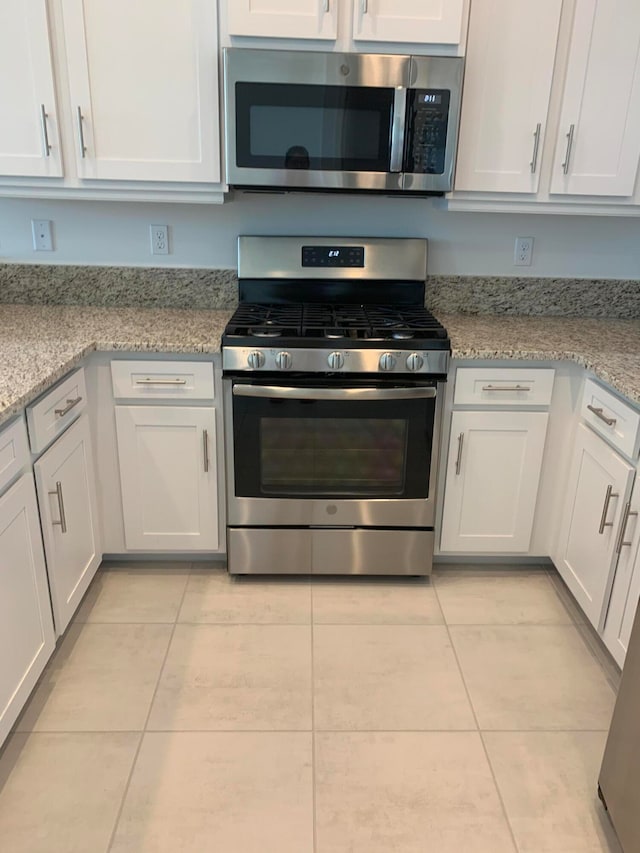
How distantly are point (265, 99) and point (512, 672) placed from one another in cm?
198

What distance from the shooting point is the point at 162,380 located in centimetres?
221

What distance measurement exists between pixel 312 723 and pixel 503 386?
4.06ft

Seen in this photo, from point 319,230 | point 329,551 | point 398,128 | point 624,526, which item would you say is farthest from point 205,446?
point 624,526

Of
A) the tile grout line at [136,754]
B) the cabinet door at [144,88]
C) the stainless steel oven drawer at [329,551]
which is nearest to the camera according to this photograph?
the tile grout line at [136,754]

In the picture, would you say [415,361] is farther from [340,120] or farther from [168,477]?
[168,477]

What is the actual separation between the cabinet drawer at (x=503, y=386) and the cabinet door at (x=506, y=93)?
25.3 inches

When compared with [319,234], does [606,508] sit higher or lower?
lower

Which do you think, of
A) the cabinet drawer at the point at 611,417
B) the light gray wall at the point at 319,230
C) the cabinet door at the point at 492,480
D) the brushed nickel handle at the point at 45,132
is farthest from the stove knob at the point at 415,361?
the brushed nickel handle at the point at 45,132

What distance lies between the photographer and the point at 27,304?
103 inches

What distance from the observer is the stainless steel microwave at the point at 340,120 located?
2.08m

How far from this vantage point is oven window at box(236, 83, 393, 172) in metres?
2.11

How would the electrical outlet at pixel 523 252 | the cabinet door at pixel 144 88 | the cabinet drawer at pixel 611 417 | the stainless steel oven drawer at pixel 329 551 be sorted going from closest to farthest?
the cabinet drawer at pixel 611 417 < the cabinet door at pixel 144 88 < the stainless steel oven drawer at pixel 329 551 < the electrical outlet at pixel 523 252

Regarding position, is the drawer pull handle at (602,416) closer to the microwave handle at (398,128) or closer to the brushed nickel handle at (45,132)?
the microwave handle at (398,128)

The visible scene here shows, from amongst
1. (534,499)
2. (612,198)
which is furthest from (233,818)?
(612,198)
